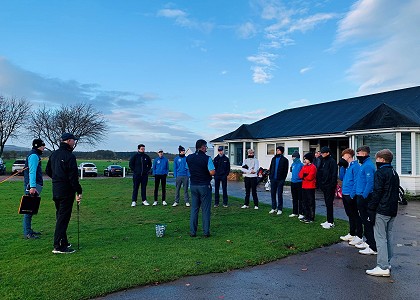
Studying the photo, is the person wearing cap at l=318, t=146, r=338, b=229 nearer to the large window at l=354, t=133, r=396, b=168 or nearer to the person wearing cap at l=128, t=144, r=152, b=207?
the person wearing cap at l=128, t=144, r=152, b=207

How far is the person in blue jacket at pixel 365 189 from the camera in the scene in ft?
19.4

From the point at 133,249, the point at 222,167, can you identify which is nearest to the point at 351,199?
the point at 133,249

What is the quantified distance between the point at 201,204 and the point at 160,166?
484 centimetres

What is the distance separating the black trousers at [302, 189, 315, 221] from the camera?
851cm

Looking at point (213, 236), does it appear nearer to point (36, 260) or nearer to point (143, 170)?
point (36, 260)

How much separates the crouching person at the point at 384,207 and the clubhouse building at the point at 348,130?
1155 centimetres

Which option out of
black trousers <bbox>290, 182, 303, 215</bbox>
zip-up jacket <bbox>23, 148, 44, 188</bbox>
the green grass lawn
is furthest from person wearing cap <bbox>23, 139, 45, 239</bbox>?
black trousers <bbox>290, 182, 303, 215</bbox>

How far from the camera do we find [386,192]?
4.95m

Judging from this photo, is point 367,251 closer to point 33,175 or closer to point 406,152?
point 33,175

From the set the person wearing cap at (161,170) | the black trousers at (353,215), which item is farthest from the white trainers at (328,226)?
the person wearing cap at (161,170)

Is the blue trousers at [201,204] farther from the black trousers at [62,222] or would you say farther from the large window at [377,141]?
the large window at [377,141]

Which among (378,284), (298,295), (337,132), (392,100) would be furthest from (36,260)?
(392,100)

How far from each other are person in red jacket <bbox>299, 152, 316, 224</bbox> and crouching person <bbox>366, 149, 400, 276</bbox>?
3280mm

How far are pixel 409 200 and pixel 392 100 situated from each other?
8434 mm
